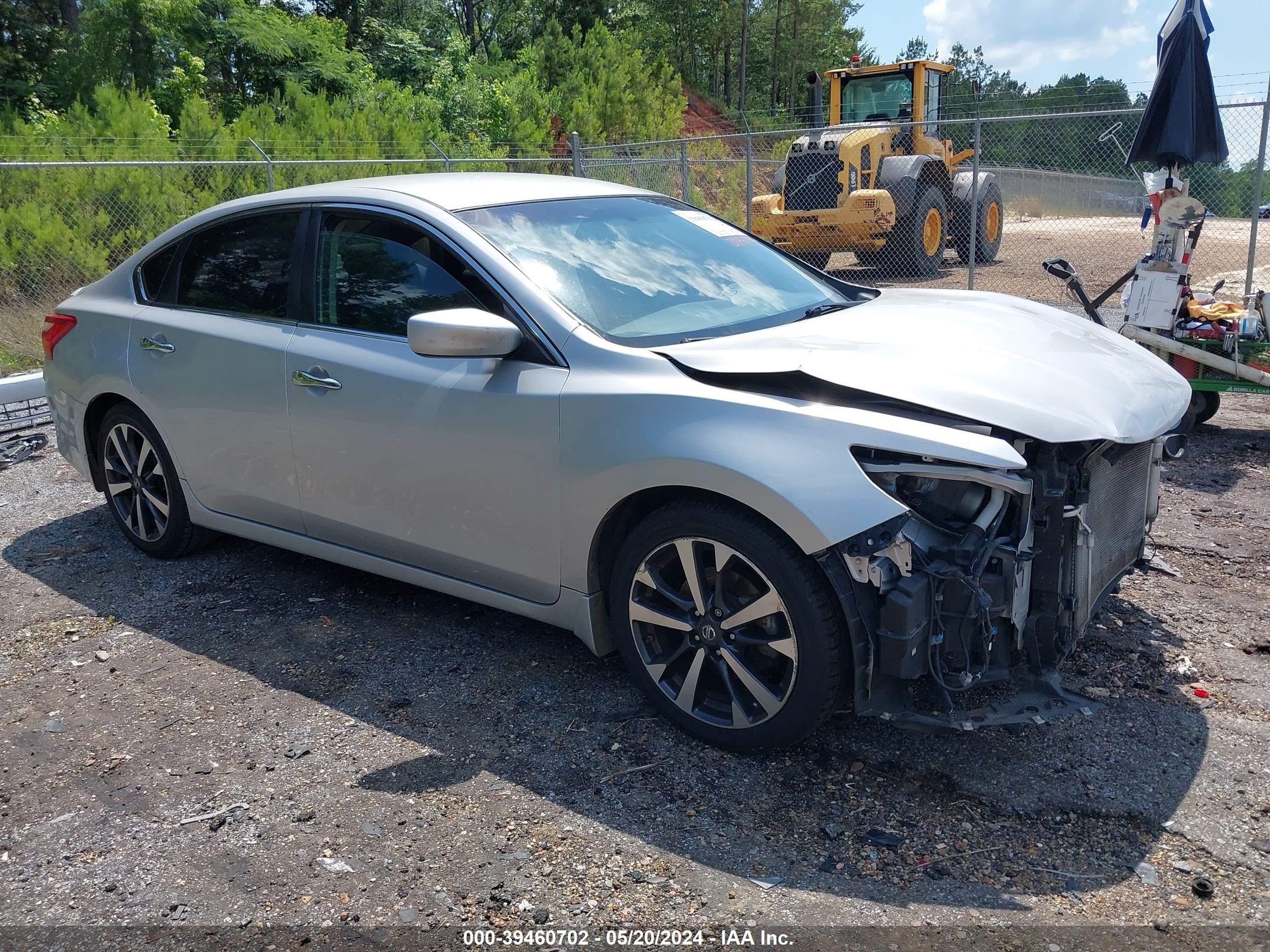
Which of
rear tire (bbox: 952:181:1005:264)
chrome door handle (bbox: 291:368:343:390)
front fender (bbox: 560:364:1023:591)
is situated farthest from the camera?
rear tire (bbox: 952:181:1005:264)

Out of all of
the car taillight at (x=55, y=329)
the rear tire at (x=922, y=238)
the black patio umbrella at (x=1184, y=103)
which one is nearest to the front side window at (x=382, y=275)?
the car taillight at (x=55, y=329)

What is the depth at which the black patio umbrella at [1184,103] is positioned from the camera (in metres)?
6.89

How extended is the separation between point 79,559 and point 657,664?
3.34 meters

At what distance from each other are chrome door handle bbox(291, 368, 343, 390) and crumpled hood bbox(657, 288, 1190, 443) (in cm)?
130

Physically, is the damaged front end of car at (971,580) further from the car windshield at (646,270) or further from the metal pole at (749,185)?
the metal pole at (749,185)

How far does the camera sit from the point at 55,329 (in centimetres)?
502

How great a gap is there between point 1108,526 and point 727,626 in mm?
1228

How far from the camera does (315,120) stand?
Result: 15.8m

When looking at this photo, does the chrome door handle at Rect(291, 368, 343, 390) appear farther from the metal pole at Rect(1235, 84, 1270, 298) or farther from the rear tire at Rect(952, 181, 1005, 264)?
the rear tire at Rect(952, 181, 1005, 264)

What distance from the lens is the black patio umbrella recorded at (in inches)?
271

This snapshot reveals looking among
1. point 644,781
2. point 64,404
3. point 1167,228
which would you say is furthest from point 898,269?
point 644,781

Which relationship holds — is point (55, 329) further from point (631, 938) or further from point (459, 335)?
point (631, 938)

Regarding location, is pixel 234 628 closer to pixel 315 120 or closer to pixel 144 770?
pixel 144 770

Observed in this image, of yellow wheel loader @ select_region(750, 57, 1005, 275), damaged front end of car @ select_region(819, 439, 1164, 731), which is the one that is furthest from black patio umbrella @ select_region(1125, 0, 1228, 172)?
yellow wheel loader @ select_region(750, 57, 1005, 275)
